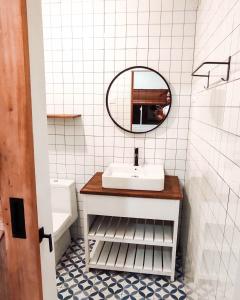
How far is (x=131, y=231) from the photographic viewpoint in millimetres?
2045

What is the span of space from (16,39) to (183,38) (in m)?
1.69

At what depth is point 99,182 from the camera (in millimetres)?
2027

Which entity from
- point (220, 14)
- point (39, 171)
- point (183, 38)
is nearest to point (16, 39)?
point (39, 171)

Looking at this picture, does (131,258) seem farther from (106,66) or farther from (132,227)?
(106,66)

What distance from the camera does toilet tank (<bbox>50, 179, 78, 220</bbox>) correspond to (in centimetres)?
226

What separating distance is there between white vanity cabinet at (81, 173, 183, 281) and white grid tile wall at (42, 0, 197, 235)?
0.98ft

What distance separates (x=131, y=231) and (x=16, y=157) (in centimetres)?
154

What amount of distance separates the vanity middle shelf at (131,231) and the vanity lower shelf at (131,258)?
0.79ft

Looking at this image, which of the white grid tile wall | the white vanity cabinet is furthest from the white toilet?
the white vanity cabinet

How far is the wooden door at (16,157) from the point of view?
67cm

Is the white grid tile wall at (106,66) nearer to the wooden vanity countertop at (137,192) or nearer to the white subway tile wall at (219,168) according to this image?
the wooden vanity countertop at (137,192)

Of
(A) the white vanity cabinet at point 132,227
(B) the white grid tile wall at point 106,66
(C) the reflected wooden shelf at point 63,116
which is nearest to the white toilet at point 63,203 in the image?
(B) the white grid tile wall at point 106,66

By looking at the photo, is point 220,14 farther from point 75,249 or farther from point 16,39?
point 75,249

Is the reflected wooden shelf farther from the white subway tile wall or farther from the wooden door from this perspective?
the wooden door
